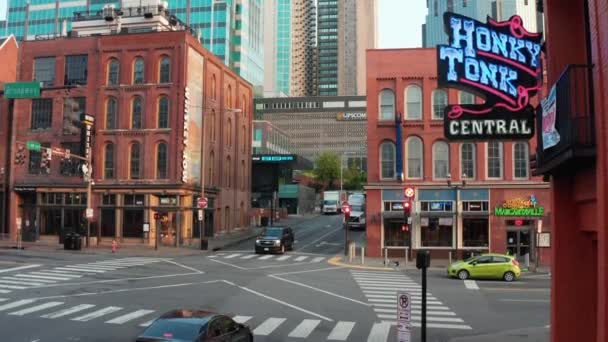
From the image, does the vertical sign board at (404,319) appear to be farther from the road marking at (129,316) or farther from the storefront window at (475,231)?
the storefront window at (475,231)

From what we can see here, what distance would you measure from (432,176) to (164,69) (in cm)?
2522

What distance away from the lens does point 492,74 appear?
46.7ft

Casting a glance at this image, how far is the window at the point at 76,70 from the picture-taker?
5197cm

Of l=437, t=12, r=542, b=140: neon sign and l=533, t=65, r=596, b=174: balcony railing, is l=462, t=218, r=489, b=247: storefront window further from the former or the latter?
l=533, t=65, r=596, b=174: balcony railing

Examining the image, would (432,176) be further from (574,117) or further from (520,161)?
(574,117)

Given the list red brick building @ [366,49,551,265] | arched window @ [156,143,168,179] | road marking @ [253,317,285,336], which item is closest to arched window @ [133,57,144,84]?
arched window @ [156,143,168,179]

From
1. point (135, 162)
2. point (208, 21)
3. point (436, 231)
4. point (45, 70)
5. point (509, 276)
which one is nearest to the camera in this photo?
point (509, 276)

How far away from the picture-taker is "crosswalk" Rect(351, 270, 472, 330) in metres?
18.8

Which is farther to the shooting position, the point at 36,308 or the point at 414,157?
the point at 414,157

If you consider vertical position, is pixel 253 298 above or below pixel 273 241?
below

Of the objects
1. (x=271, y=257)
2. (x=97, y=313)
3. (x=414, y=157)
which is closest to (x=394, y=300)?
(x=97, y=313)

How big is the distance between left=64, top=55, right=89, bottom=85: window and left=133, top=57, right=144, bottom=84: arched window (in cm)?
461

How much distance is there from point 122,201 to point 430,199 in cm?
2590

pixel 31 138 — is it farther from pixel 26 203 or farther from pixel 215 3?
pixel 215 3
